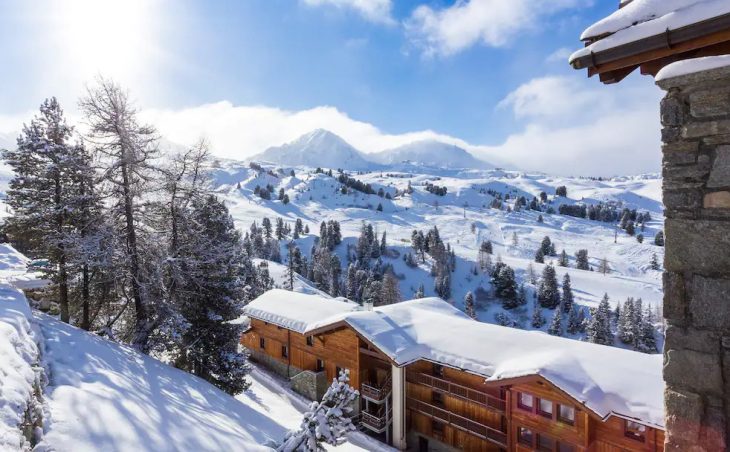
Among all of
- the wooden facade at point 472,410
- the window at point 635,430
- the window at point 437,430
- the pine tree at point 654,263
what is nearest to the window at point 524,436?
the wooden facade at point 472,410

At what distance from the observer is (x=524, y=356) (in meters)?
16.4

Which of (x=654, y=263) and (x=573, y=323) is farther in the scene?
(x=654, y=263)

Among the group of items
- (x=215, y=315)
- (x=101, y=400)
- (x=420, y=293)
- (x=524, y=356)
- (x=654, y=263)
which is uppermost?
(x=101, y=400)

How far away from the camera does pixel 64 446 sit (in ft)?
17.4

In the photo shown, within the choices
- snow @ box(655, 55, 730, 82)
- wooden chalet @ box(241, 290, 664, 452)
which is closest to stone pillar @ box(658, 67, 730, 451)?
snow @ box(655, 55, 730, 82)

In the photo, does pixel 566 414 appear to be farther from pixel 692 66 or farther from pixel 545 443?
pixel 692 66

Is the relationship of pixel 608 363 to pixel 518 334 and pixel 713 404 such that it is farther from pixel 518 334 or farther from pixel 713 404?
pixel 713 404

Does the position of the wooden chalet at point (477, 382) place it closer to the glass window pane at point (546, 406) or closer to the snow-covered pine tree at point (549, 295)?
the glass window pane at point (546, 406)

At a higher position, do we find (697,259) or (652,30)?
(652,30)

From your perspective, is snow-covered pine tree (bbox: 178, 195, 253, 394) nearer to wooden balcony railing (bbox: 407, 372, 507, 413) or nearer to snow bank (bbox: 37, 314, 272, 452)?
snow bank (bbox: 37, 314, 272, 452)

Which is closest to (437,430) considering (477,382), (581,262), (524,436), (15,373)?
(477,382)

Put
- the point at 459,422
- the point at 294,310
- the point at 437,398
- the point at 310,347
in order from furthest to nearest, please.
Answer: the point at 294,310 < the point at 310,347 < the point at 437,398 < the point at 459,422

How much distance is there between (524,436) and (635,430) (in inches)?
162

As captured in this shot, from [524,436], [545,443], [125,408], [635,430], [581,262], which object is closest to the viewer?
[125,408]
